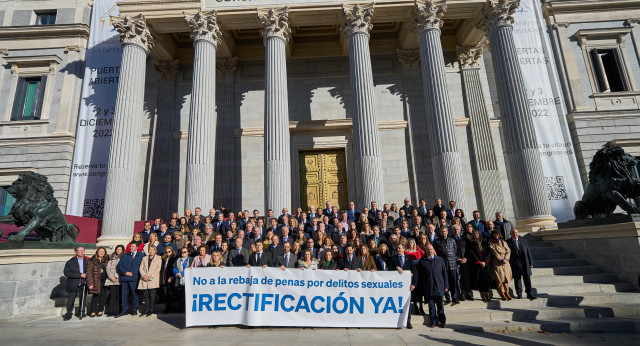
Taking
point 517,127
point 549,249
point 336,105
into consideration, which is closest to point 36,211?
point 336,105

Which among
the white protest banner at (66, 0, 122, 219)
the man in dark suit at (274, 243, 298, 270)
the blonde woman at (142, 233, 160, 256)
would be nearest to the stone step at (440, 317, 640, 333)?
the man in dark suit at (274, 243, 298, 270)

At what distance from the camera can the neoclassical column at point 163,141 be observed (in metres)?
17.5

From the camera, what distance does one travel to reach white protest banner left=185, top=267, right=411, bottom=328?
684cm

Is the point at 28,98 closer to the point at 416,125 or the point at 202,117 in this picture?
the point at 202,117

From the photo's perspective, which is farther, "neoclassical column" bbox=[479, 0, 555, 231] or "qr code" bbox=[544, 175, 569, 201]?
A: "qr code" bbox=[544, 175, 569, 201]

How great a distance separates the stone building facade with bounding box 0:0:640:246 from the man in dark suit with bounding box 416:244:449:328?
587cm

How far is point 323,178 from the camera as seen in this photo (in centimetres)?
1788

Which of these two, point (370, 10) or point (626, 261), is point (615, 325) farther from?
point (370, 10)

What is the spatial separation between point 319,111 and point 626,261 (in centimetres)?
1399

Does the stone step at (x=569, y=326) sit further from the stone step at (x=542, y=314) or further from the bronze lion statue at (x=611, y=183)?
the bronze lion statue at (x=611, y=183)

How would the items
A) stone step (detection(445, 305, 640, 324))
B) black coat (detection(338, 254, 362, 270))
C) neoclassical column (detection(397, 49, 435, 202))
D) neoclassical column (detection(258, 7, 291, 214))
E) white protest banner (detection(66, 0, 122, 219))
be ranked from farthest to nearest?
1. neoclassical column (detection(397, 49, 435, 202))
2. white protest banner (detection(66, 0, 122, 219))
3. neoclassical column (detection(258, 7, 291, 214))
4. black coat (detection(338, 254, 362, 270))
5. stone step (detection(445, 305, 640, 324))

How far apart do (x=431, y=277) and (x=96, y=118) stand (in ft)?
61.4

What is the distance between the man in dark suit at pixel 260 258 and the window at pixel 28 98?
19387 millimetres

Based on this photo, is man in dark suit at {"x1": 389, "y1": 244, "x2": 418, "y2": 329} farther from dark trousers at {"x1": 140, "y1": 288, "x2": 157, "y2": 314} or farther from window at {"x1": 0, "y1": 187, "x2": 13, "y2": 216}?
window at {"x1": 0, "y1": 187, "x2": 13, "y2": 216}
